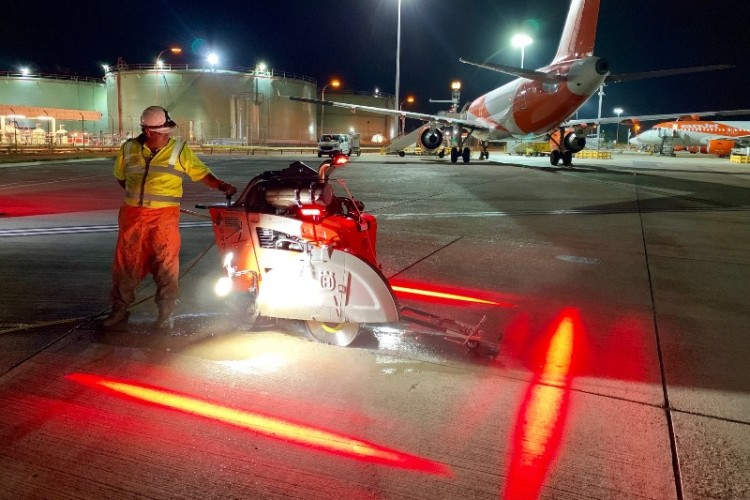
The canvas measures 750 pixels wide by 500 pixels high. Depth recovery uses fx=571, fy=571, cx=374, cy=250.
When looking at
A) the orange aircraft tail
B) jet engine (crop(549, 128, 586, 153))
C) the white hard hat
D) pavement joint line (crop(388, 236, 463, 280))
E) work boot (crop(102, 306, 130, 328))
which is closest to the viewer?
the white hard hat

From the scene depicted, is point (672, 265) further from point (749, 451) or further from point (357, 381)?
point (357, 381)

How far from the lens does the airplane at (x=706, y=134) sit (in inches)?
2135

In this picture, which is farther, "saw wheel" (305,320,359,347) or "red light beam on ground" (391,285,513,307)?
"red light beam on ground" (391,285,513,307)

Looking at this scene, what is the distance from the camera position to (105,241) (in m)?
8.57

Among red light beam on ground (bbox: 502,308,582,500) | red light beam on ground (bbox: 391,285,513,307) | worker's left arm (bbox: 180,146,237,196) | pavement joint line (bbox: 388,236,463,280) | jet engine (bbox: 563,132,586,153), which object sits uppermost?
jet engine (bbox: 563,132,586,153)

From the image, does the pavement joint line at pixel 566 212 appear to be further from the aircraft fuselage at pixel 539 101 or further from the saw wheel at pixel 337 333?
the aircraft fuselage at pixel 539 101

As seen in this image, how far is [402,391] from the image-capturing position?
3.77m

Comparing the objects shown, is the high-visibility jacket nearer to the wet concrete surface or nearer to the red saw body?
the red saw body

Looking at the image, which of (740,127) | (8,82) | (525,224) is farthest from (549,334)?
(8,82)

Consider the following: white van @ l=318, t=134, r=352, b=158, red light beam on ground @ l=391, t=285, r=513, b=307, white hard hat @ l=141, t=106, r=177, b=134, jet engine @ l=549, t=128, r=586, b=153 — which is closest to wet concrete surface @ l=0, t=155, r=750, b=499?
red light beam on ground @ l=391, t=285, r=513, b=307

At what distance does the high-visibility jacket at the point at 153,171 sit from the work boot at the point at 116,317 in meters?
0.92

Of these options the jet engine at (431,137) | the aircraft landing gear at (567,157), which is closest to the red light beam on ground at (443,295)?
the aircraft landing gear at (567,157)

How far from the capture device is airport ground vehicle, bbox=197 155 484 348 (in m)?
4.18

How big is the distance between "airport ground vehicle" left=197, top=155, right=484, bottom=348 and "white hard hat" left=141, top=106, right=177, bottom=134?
30.0 inches
